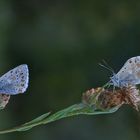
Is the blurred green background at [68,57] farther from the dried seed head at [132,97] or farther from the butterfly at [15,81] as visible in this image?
the butterfly at [15,81]

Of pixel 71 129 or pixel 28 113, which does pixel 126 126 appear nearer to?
pixel 71 129

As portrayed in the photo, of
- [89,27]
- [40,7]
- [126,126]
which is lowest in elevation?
[126,126]

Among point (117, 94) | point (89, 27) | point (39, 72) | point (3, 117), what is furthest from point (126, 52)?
point (117, 94)

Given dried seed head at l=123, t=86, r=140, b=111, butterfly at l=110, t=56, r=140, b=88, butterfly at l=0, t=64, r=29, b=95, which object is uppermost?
butterfly at l=0, t=64, r=29, b=95

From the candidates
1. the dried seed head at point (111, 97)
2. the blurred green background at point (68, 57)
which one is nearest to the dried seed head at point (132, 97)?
the dried seed head at point (111, 97)

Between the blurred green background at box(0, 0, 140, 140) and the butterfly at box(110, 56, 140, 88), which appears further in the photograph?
the blurred green background at box(0, 0, 140, 140)

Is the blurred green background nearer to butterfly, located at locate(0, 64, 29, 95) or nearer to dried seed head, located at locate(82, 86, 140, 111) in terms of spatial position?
dried seed head, located at locate(82, 86, 140, 111)

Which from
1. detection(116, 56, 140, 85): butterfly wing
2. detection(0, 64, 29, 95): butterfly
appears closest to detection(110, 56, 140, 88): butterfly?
detection(116, 56, 140, 85): butterfly wing
